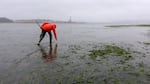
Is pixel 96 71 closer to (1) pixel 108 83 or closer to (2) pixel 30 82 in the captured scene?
(1) pixel 108 83

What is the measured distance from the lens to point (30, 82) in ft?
28.2

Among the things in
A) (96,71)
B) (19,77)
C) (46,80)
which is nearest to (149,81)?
(96,71)

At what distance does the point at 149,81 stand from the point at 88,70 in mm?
3259

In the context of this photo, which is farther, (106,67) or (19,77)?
(106,67)

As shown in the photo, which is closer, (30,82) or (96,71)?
(30,82)

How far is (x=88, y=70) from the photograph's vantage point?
1066 centimetres

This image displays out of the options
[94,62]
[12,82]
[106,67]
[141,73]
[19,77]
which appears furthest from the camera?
[94,62]

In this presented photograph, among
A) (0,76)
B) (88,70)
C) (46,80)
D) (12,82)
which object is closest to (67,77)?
(46,80)

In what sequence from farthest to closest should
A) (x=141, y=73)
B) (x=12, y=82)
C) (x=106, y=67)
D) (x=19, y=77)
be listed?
(x=106, y=67) → (x=141, y=73) → (x=19, y=77) → (x=12, y=82)

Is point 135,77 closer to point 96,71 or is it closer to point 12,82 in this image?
point 96,71

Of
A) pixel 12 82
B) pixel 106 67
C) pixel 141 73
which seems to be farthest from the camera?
pixel 106 67

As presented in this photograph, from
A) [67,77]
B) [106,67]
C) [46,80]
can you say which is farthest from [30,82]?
[106,67]

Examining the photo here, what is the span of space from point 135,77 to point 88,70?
255 cm

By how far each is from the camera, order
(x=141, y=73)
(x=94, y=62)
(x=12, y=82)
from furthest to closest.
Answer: (x=94, y=62), (x=141, y=73), (x=12, y=82)
